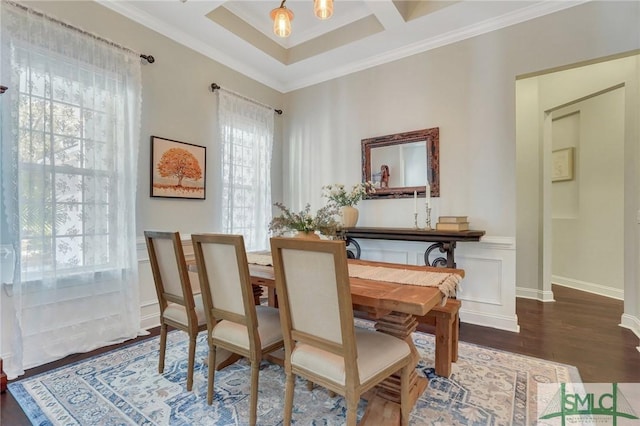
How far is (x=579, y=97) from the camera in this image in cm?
387

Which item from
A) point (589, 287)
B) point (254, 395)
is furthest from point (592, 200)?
point (254, 395)

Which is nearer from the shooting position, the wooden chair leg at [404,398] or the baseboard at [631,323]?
the wooden chair leg at [404,398]

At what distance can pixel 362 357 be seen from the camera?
4.39ft

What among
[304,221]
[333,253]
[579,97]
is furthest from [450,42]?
[333,253]

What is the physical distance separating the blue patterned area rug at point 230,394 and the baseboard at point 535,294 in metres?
2.07

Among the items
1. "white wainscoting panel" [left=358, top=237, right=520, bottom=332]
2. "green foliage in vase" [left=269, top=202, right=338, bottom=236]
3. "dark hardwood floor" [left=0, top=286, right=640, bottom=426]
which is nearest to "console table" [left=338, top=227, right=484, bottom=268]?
"white wainscoting panel" [left=358, top=237, right=520, bottom=332]

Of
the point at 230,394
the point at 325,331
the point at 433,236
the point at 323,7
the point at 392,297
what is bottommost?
the point at 230,394

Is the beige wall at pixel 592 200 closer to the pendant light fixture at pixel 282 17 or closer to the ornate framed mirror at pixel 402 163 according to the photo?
the ornate framed mirror at pixel 402 163

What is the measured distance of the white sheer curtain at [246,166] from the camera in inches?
142

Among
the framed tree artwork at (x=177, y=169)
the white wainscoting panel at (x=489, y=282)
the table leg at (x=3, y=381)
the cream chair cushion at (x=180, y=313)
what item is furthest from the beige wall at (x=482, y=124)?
the table leg at (x=3, y=381)

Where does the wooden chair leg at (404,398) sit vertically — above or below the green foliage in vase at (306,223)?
below

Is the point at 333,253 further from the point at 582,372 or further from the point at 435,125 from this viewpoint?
the point at 435,125

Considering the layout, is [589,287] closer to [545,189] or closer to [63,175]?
[545,189]

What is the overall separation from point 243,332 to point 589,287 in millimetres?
4989
